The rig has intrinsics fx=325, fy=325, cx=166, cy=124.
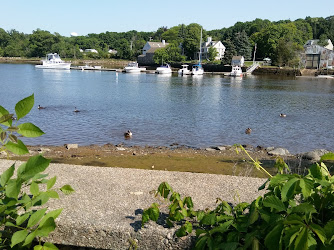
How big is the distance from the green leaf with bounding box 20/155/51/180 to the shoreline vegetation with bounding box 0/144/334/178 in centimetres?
771

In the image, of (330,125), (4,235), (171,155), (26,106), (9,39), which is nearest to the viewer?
(26,106)

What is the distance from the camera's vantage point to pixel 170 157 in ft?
40.1

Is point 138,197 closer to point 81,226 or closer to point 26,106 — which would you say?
point 81,226

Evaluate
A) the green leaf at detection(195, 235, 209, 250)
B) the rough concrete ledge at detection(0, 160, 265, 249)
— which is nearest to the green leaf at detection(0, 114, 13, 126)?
the rough concrete ledge at detection(0, 160, 265, 249)

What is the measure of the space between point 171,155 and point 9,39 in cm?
16815

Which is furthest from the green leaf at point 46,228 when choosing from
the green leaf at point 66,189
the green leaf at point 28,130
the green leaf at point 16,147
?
the green leaf at point 28,130

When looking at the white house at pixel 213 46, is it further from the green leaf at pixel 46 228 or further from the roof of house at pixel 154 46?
the green leaf at pixel 46 228

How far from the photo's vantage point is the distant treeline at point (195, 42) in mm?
89875

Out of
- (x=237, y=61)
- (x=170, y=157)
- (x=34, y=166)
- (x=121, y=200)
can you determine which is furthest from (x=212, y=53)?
(x=34, y=166)

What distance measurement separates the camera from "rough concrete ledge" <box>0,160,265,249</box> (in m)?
2.60

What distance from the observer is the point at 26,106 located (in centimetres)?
182

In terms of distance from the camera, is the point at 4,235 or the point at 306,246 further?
the point at 4,235

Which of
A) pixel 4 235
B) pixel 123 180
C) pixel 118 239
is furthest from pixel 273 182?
pixel 123 180

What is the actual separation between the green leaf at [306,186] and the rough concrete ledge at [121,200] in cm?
98
